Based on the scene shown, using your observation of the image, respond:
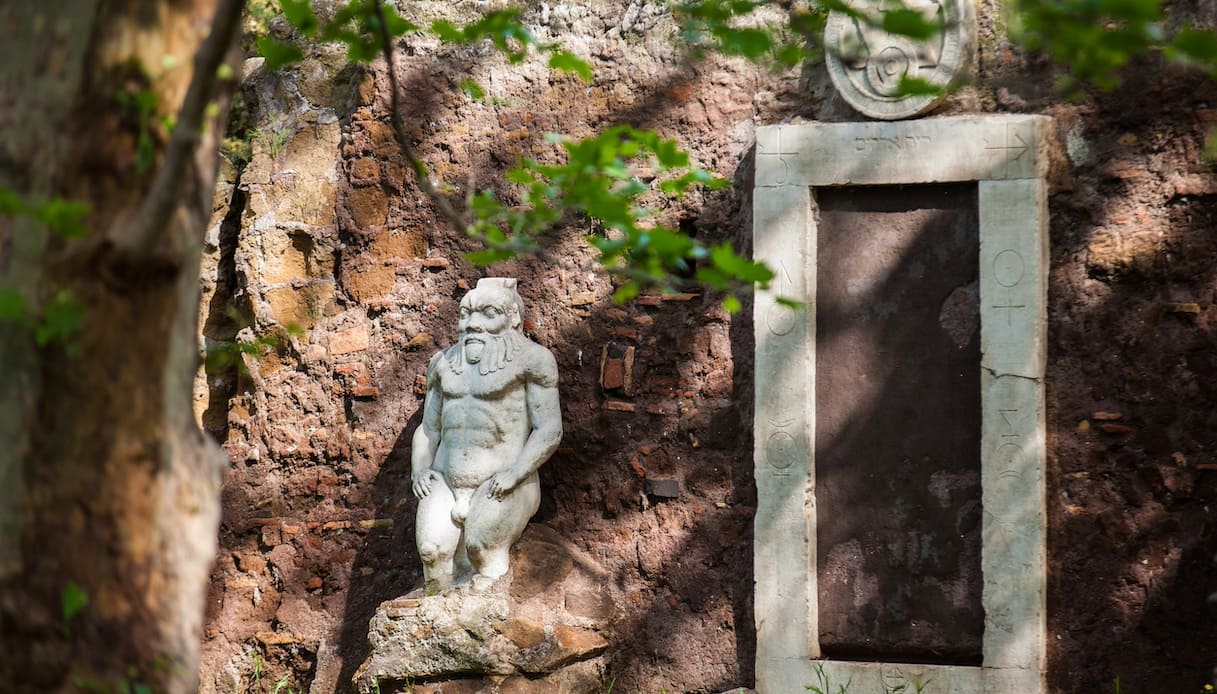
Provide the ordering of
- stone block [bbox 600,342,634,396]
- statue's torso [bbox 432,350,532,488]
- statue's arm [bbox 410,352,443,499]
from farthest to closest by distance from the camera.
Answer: stone block [bbox 600,342,634,396] < statue's arm [bbox 410,352,443,499] < statue's torso [bbox 432,350,532,488]

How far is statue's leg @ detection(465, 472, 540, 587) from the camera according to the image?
5.25m

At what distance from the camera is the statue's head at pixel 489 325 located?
17.8 feet

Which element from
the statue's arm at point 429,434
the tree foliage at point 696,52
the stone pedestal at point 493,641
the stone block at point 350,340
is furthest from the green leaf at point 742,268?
the stone block at point 350,340

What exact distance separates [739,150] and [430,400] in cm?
152

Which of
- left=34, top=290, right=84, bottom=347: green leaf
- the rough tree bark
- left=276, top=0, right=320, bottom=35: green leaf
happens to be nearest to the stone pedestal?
the rough tree bark

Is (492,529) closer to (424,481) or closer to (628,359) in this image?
(424,481)

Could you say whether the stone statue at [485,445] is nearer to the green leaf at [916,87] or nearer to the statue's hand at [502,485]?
the statue's hand at [502,485]

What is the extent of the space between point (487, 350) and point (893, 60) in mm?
1823

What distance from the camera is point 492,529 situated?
525 cm

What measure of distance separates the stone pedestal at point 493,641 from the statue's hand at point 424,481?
0.37 metres

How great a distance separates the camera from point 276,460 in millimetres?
6078

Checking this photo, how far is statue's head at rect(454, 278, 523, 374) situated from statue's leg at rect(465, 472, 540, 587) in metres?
0.47

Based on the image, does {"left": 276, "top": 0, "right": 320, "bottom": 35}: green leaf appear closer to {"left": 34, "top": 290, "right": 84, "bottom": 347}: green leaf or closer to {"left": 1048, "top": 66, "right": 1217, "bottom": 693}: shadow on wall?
{"left": 34, "top": 290, "right": 84, "bottom": 347}: green leaf

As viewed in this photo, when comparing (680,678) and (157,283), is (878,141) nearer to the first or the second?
(680,678)
